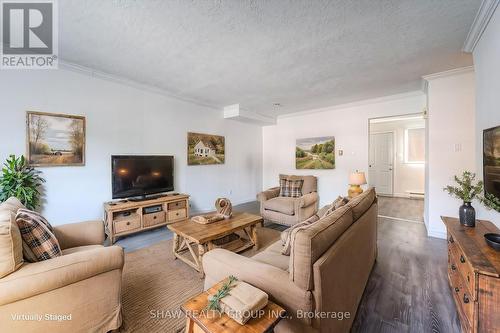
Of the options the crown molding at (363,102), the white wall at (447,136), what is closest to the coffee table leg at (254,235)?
the white wall at (447,136)

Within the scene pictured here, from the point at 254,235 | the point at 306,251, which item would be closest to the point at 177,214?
the point at 254,235

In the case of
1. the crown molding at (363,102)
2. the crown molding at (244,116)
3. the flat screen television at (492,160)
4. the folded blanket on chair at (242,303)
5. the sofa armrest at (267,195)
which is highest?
the crown molding at (363,102)

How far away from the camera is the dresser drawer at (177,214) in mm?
3650

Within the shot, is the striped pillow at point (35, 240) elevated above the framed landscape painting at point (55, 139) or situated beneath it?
situated beneath

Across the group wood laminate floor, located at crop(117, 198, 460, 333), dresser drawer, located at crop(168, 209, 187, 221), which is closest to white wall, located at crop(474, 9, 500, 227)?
wood laminate floor, located at crop(117, 198, 460, 333)

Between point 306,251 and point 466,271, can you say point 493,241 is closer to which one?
point 466,271

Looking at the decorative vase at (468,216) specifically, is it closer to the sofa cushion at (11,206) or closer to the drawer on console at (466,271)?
the drawer on console at (466,271)

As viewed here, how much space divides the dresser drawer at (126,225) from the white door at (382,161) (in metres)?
7.11

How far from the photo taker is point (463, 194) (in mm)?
1921

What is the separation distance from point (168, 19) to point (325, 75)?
235 centimetres

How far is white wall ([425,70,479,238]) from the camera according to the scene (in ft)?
9.87

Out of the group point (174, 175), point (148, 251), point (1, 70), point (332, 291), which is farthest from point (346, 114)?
point (1, 70)

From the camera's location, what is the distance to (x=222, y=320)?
0.95 meters

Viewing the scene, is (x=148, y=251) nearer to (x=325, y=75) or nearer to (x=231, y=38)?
(x=231, y=38)
